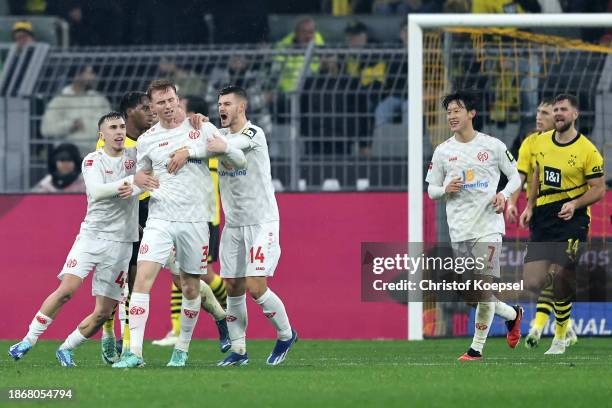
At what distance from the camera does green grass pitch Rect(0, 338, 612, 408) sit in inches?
309

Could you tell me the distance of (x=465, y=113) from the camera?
11.0 m

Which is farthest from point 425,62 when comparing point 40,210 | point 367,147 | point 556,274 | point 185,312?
point 185,312

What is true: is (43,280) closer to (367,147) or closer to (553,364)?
(367,147)

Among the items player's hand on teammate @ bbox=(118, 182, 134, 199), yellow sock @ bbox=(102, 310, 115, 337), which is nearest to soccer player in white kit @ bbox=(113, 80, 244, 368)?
player's hand on teammate @ bbox=(118, 182, 134, 199)

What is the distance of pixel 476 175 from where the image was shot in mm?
11016

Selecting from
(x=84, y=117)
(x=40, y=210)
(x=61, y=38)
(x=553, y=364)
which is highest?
(x=61, y=38)

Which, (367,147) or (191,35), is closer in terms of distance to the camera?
(367,147)

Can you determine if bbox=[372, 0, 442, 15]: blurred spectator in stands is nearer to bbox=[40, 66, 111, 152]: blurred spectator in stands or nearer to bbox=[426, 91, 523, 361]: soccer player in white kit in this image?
bbox=[40, 66, 111, 152]: blurred spectator in stands

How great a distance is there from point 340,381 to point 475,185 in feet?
8.84

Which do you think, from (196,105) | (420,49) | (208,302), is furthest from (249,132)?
(420,49)

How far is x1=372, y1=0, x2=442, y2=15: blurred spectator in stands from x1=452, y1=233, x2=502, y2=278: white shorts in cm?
801

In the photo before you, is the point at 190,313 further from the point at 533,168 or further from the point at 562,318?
the point at 533,168

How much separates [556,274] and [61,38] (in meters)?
8.42

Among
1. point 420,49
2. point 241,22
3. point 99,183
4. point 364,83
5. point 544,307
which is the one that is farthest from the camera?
point 241,22
